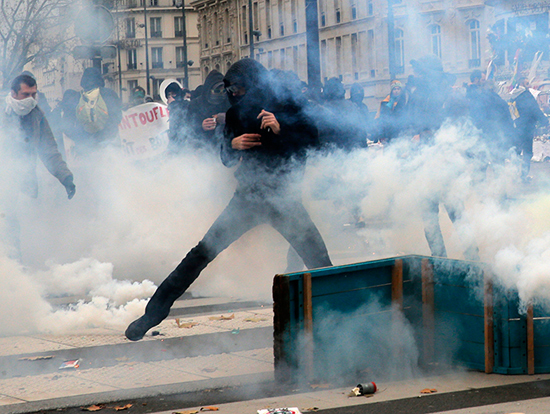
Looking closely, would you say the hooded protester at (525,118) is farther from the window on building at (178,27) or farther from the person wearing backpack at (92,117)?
the window on building at (178,27)

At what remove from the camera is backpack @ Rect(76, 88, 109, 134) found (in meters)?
10.7

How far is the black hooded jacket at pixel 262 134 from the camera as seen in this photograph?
5359 mm

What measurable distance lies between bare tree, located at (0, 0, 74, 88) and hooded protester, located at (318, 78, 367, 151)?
774 centimetres

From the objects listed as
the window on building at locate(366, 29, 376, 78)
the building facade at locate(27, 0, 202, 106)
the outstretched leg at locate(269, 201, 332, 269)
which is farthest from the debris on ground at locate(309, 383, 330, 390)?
the building facade at locate(27, 0, 202, 106)

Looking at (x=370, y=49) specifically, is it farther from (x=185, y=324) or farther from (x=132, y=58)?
(x=132, y=58)

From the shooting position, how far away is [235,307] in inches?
260

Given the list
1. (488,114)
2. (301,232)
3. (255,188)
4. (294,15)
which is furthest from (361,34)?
(301,232)

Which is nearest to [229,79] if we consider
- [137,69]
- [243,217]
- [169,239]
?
[243,217]

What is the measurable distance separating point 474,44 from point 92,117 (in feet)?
19.8

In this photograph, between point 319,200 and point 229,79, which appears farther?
point 319,200

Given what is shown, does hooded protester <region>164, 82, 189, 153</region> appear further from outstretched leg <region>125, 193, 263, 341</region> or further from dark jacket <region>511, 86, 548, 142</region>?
outstretched leg <region>125, 193, 263, 341</region>

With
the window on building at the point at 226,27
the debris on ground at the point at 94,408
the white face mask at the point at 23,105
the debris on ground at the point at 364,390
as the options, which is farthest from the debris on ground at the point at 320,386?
the window on building at the point at 226,27

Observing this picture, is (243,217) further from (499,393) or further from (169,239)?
(169,239)

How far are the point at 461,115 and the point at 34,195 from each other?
3397mm
